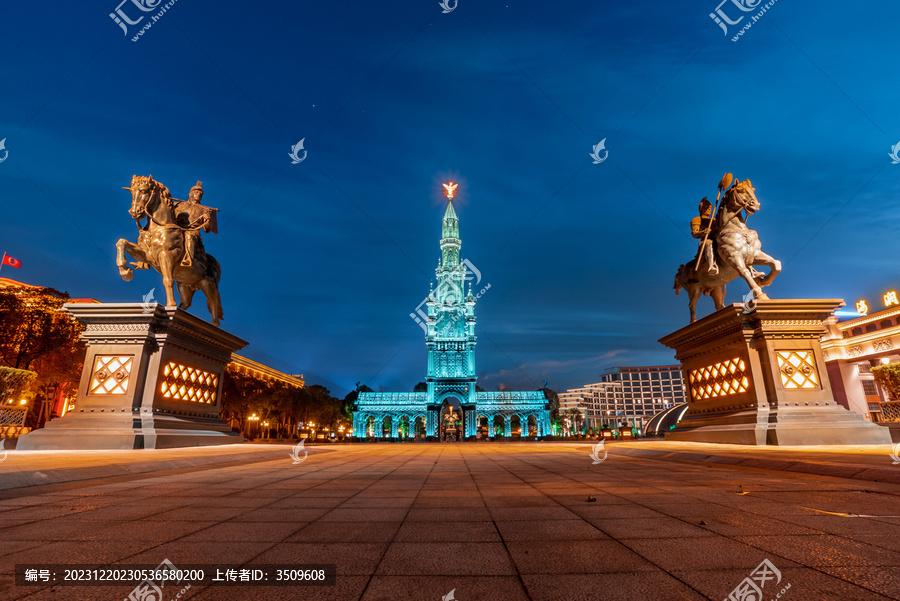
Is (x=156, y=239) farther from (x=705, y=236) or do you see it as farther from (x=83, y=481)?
(x=705, y=236)

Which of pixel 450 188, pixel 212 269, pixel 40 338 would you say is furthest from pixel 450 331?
pixel 212 269

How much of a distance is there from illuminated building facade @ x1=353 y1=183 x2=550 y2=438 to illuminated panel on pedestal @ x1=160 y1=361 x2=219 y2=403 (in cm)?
6701

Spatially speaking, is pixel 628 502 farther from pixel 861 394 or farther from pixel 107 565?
pixel 861 394

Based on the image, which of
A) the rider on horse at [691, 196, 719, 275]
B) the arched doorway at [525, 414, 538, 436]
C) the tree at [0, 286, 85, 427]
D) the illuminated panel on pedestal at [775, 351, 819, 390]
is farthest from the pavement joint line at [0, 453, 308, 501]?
the arched doorway at [525, 414, 538, 436]

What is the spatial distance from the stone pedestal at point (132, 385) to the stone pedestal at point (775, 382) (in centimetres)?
1696

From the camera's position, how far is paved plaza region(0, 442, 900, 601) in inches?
86.4

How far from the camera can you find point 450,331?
97750 mm

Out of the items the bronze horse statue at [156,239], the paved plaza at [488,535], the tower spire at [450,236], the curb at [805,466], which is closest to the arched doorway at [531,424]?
the tower spire at [450,236]

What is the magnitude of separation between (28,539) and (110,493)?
8.19ft

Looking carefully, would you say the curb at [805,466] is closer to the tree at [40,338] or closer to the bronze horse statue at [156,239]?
the bronze horse statue at [156,239]

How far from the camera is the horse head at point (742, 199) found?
13820 mm

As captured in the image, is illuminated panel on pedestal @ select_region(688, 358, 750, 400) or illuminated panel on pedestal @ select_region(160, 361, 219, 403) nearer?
illuminated panel on pedestal @ select_region(688, 358, 750, 400)

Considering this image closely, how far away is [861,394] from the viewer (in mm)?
48219

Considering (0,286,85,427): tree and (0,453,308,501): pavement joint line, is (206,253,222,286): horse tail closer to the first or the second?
(0,453,308,501): pavement joint line
